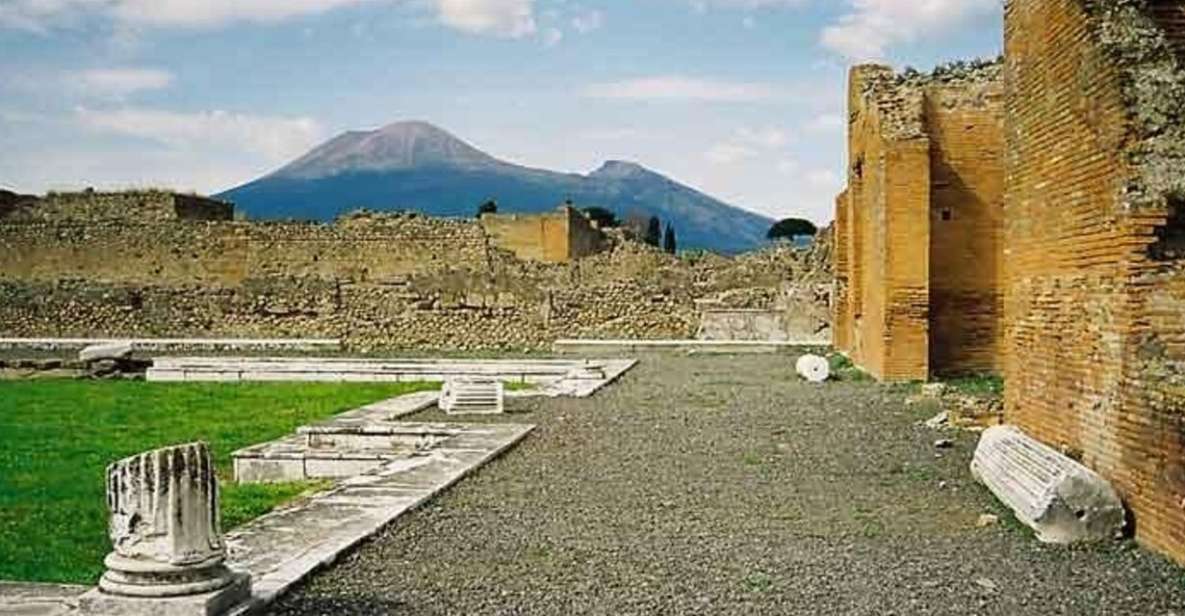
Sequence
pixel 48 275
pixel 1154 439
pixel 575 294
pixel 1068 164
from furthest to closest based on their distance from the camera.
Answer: pixel 48 275 → pixel 575 294 → pixel 1068 164 → pixel 1154 439

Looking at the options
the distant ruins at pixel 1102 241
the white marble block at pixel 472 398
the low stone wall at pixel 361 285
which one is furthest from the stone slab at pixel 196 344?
the distant ruins at pixel 1102 241

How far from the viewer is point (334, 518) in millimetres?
7402

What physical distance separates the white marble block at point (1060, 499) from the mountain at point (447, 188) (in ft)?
314

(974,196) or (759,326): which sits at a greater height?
(974,196)

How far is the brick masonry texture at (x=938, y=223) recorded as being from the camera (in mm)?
17562

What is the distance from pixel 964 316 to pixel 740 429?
22.1 feet

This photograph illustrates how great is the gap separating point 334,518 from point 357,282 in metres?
25.1

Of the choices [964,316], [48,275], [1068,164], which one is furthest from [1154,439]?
[48,275]

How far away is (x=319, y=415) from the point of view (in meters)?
15.0

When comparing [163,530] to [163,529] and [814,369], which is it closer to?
[163,529]

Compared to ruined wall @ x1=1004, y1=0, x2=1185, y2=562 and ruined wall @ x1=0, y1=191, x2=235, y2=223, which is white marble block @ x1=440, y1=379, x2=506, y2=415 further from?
ruined wall @ x1=0, y1=191, x2=235, y2=223

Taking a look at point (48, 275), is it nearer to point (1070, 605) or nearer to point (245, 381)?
point (245, 381)

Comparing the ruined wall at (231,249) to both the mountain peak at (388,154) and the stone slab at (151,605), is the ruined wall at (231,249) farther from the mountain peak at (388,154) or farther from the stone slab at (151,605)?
the mountain peak at (388,154)

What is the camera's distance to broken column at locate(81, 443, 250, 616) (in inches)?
203
